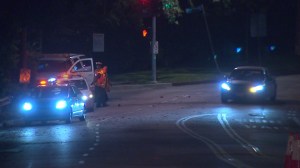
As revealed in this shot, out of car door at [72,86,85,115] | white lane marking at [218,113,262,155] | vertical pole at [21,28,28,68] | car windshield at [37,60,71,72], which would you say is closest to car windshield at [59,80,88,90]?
car door at [72,86,85,115]

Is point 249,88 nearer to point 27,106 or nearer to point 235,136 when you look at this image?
point 27,106

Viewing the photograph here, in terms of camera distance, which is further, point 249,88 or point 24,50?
point 249,88

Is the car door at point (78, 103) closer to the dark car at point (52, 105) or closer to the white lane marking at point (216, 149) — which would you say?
the dark car at point (52, 105)

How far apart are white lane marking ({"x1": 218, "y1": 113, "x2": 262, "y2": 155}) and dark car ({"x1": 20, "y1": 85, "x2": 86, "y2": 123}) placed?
16.7ft

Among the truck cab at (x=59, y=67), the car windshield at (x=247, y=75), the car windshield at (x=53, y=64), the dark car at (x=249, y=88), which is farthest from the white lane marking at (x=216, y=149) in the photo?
the car windshield at (x=53, y=64)

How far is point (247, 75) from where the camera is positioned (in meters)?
36.2

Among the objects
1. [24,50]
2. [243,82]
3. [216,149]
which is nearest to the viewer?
[216,149]

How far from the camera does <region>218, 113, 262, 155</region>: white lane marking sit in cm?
1861

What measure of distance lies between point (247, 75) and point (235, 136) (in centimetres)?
1455

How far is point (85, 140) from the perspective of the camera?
2122 cm

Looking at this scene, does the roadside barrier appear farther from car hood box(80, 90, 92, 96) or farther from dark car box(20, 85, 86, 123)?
car hood box(80, 90, 92, 96)

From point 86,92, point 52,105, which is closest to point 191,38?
point 86,92

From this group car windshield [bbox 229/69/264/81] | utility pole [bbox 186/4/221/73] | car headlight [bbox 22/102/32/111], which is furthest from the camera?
utility pole [bbox 186/4/221/73]

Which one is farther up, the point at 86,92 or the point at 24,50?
the point at 24,50
